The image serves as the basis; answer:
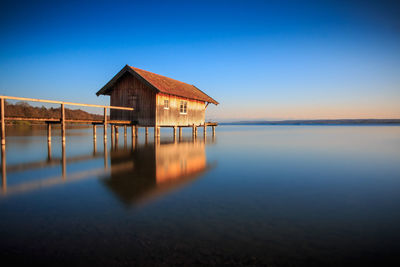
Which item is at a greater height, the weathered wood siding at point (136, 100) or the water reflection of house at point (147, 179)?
the weathered wood siding at point (136, 100)

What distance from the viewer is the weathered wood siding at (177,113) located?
22000 millimetres

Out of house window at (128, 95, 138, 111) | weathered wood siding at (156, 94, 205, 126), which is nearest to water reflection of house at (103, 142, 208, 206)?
weathered wood siding at (156, 94, 205, 126)

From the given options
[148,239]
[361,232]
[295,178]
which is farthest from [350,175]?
[148,239]

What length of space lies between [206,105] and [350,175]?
72.7ft

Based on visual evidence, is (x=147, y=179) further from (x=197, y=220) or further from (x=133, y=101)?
(x=133, y=101)

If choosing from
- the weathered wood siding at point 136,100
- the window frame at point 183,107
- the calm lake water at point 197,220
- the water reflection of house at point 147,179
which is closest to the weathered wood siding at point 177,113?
the window frame at point 183,107

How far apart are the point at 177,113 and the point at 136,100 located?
430 cm

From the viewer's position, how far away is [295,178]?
26.7ft

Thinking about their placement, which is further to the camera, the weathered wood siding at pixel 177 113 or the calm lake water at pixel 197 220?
the weathered wood siding at pixel 177 113

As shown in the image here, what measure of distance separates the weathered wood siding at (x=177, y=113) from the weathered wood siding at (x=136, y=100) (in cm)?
72

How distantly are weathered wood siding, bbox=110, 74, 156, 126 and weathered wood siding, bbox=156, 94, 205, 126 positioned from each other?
0.72m

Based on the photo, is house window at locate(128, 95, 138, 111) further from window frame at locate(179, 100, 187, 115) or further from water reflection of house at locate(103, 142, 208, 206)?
water reflection of house at locate(103, 142, 208, 206)

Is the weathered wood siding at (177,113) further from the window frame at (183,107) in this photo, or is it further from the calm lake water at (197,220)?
the calm lake water at (197,220)

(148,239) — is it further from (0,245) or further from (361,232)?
(361,232)
